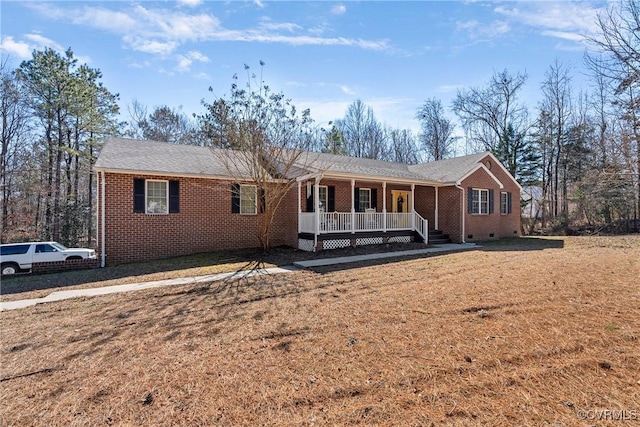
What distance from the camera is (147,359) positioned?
3.68 meters

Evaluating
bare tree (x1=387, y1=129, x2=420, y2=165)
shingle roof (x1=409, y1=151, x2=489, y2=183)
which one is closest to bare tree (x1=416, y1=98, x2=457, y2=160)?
bare tree (x1=387, y1=129, x2=420, y2=165)

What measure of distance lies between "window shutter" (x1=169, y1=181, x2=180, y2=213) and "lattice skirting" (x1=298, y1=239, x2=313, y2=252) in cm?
482

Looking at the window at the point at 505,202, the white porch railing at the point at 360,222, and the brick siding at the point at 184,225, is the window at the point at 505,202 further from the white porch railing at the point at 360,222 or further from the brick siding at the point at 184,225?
the brick siding at the point at 184,225

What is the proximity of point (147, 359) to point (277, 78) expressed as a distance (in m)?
10.8

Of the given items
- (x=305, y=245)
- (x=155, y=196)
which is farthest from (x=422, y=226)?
(x=155, y=196)

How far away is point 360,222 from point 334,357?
10.4 meters

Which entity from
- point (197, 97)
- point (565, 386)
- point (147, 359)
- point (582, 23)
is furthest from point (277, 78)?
point (565, 386)

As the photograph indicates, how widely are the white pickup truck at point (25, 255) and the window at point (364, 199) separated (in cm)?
1205

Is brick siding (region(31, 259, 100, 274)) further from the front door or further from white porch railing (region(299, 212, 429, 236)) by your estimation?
the front door

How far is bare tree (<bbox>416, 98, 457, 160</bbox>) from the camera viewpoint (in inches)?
1382

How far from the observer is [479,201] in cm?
1720

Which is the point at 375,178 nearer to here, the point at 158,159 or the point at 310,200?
the point at 310,200

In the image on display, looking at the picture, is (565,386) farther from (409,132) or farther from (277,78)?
(409,132)

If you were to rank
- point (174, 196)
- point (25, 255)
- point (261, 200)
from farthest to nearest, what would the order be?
1. point (261, 200)
2. point (174, 196)
3. point (25, 255)
